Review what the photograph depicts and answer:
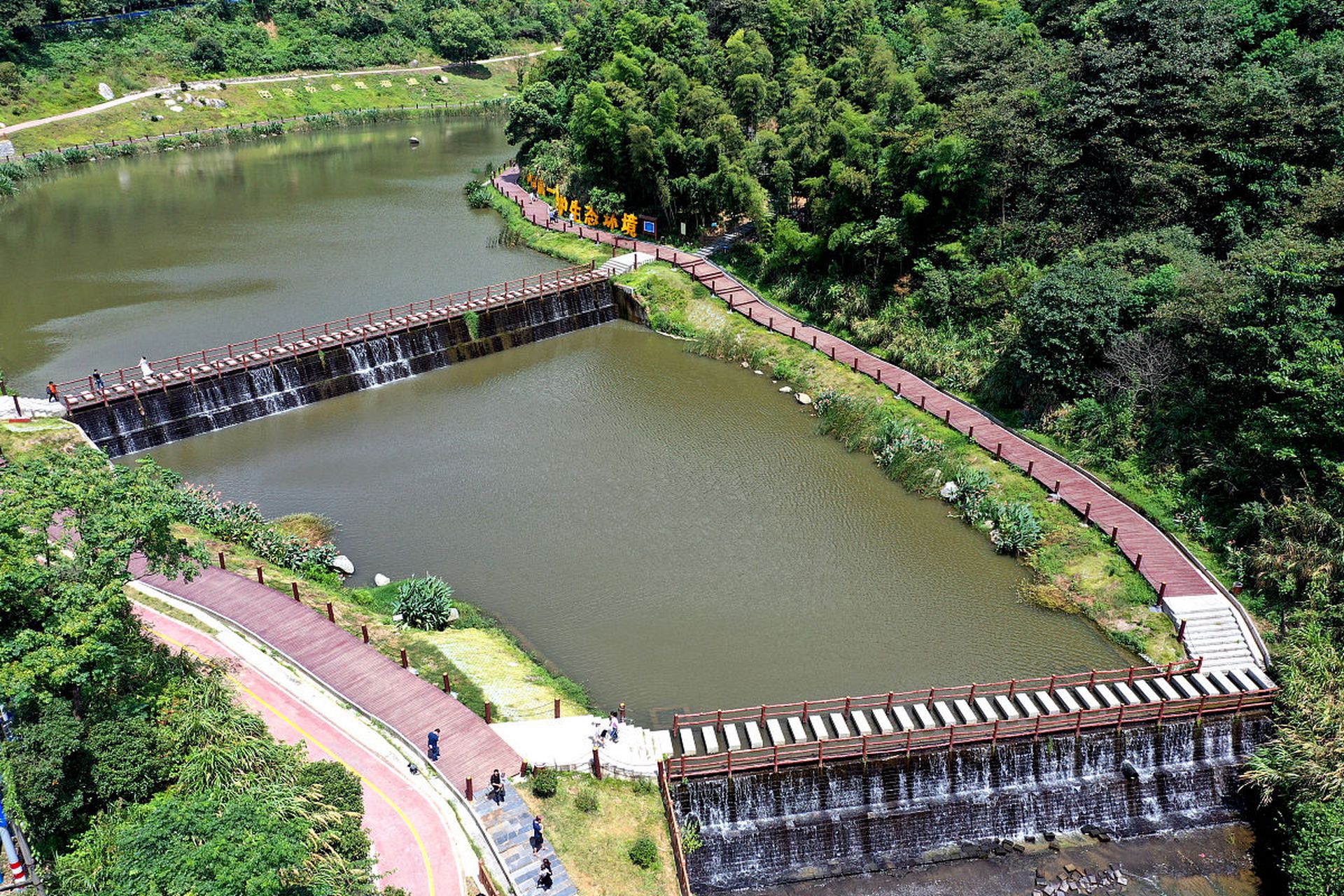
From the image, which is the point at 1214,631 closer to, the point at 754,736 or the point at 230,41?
the point at 754,736

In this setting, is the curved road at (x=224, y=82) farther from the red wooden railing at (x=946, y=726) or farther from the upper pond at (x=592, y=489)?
the red wooden railing at (x=946, y=726)

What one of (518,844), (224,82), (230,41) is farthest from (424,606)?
(230,41)

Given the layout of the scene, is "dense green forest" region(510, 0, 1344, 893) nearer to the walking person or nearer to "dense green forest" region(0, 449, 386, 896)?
the walking person

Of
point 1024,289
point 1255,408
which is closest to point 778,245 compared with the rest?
point 1024,289

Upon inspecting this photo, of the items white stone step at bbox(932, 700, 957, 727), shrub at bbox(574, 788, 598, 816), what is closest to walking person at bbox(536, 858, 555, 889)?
shrub at bbox(574, 788, 598, 816)

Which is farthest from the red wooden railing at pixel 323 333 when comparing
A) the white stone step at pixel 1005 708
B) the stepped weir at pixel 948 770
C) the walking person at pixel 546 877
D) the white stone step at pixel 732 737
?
the white stone step at pixel 1005 708
